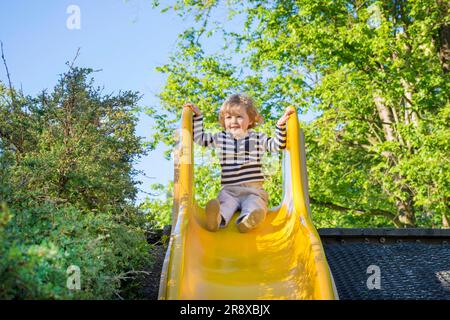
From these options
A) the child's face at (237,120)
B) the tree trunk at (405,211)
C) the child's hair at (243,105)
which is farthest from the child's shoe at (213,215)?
the tree trunk at (405,211)

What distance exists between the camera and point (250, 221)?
4328 mm

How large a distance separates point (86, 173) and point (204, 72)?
26.3 feet

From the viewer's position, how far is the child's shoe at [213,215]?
4207 mm

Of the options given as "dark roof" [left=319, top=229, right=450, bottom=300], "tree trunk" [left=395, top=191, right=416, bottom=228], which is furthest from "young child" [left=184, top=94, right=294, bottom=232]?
"tree trunk" [left=395, top=191, right=416, bottom=228]

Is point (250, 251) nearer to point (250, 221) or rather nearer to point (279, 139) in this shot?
point (250, 221)

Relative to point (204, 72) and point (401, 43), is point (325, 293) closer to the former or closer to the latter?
point (401, 43)

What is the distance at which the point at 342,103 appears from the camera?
10.3m

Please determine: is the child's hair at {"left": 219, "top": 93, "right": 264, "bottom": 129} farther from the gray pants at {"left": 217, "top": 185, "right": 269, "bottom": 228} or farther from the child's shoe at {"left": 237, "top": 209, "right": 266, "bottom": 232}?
the child's shoe at {"left": 237, "top": 209, "right": 266, "bottom": 232}

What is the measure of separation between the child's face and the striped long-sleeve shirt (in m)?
0.07

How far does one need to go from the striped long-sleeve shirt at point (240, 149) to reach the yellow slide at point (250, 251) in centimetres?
11

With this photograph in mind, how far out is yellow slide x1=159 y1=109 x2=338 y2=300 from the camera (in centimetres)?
349

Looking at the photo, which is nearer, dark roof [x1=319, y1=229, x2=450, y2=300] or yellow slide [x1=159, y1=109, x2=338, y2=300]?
yellow slide [x1=159, y1=109, x2=338, y2=300]

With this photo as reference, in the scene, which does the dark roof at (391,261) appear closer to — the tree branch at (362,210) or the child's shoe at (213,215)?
the child's shoe at (213,215)
